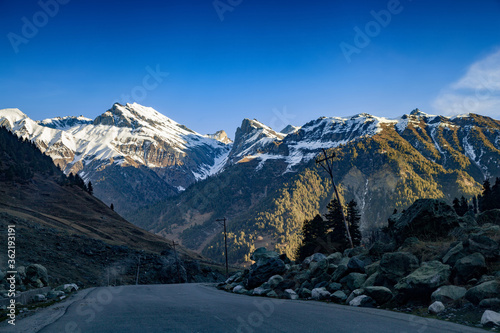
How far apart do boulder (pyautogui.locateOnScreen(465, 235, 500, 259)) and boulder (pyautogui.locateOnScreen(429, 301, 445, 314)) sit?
147 inches

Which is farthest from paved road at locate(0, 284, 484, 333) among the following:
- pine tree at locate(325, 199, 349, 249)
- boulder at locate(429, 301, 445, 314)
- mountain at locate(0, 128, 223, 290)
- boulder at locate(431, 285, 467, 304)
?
pine tree at locate(325, 199, 349, 249)

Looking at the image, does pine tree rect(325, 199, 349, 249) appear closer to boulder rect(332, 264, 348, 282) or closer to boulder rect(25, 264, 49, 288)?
boulder rect(332, 264, 348, 282)

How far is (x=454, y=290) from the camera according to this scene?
11.9 m

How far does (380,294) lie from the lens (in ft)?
45.4

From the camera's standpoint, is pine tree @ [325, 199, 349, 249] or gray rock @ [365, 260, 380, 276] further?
pine tree @ [325, 199, 349, 249]

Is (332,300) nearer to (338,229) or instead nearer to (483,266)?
(483,266)

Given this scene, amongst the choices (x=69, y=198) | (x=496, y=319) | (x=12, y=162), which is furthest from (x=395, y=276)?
(x=12, y=162)

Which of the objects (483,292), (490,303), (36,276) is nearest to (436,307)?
(483,292)

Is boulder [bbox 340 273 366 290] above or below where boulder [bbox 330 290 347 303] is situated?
above

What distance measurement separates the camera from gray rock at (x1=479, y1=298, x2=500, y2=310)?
1009 centimetres

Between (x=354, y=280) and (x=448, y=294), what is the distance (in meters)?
5.24

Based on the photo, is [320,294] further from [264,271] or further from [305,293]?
[264,271]

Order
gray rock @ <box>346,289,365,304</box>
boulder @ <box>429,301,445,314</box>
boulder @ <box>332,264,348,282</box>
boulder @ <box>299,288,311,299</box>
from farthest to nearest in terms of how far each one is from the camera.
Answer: boulder @ <box>299,288,311,299</box> < boulder @ <box>332,264,348,282</box> < gray rock @ <box>346,289,365,304</box> < boulder @ <box>429,301,445,314</box>

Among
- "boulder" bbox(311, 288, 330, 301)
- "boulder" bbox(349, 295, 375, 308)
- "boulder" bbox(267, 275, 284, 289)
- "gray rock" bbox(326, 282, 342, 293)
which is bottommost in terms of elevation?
"boulder" bbox(267, 275, 284, 289)
